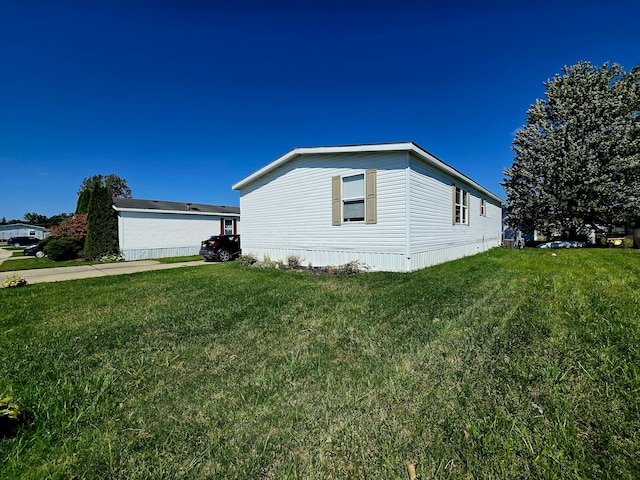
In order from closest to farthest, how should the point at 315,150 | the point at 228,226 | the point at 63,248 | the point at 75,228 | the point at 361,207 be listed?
the point at 361,207
the point at 315,150
the point at 63,248
the point at 75,228
the point at 228,226

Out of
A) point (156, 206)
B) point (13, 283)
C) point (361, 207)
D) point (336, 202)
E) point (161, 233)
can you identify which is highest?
point (156, 206)

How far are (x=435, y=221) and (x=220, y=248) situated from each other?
10766 mm

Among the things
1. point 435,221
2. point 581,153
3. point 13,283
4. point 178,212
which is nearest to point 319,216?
point 435,221

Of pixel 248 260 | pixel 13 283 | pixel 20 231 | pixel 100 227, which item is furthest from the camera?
pixel 20 231

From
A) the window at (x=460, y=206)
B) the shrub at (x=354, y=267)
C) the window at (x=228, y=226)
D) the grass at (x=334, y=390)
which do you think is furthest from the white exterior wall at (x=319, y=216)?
the window at (x=228, y=226)

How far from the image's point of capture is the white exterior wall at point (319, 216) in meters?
8.55

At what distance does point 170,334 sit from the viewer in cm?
379

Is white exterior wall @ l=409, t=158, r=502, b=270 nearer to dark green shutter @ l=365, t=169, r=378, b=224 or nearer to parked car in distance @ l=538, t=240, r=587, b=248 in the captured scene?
dark green shutter @ l=365, t=169, r=378, b=224

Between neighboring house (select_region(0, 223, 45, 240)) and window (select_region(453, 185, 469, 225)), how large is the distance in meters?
60.7

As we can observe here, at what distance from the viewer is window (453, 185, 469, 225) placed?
11578 millimetres

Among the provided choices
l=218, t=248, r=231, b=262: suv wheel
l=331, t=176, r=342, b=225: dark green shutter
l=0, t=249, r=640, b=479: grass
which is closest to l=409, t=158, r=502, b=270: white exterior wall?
l=331, t=176, r=342, b=225: dark green shutter

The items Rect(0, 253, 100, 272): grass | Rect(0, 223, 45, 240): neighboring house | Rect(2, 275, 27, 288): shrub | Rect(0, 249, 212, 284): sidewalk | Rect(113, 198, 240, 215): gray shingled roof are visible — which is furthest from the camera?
Rect(0, 223, 45, 240): neighboring house

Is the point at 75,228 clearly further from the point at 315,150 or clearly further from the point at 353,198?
the point at 353,198

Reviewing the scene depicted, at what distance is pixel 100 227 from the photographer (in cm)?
1645
